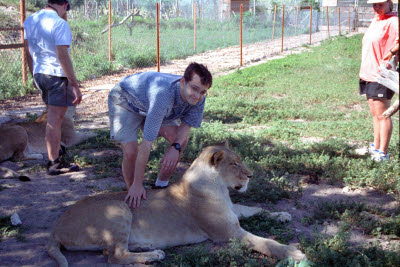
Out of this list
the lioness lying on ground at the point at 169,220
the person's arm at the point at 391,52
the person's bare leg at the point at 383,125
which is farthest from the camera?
the person's bare leg at the point at 383,125

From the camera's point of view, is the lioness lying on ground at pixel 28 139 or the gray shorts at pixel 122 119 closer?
the gray shorts at pixel 122 119

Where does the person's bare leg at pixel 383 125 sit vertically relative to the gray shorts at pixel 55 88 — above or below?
below

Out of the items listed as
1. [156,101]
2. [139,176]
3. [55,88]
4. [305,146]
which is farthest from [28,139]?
[305,146]

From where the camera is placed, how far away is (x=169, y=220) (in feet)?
12.1

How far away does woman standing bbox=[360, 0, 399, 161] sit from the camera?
17.7 feet

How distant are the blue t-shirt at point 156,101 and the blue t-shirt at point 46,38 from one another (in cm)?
141

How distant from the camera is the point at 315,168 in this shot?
17.6 feet

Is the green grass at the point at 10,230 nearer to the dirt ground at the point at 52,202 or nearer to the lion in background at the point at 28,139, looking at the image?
the dirt ground at the point at 52,202

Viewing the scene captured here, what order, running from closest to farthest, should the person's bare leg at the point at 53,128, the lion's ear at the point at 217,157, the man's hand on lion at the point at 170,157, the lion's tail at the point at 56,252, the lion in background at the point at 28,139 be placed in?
the lion's tail at the point at 56,252
the lion's ear at the point at 217,157
the man's hand on lion at the point at 170,157
the person's bare leg at the point at 53,128
the lion in background at the point at 28,139

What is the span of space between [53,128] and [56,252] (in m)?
2.46

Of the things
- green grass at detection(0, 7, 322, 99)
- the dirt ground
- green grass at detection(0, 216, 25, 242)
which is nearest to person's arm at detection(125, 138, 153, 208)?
the dirt ground

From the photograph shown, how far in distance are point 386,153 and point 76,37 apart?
42.6 ft

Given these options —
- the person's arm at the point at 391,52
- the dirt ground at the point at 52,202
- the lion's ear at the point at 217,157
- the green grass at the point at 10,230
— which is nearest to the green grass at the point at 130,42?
the dirt ground at the point at 52,202

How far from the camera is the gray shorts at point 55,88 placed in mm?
5211
